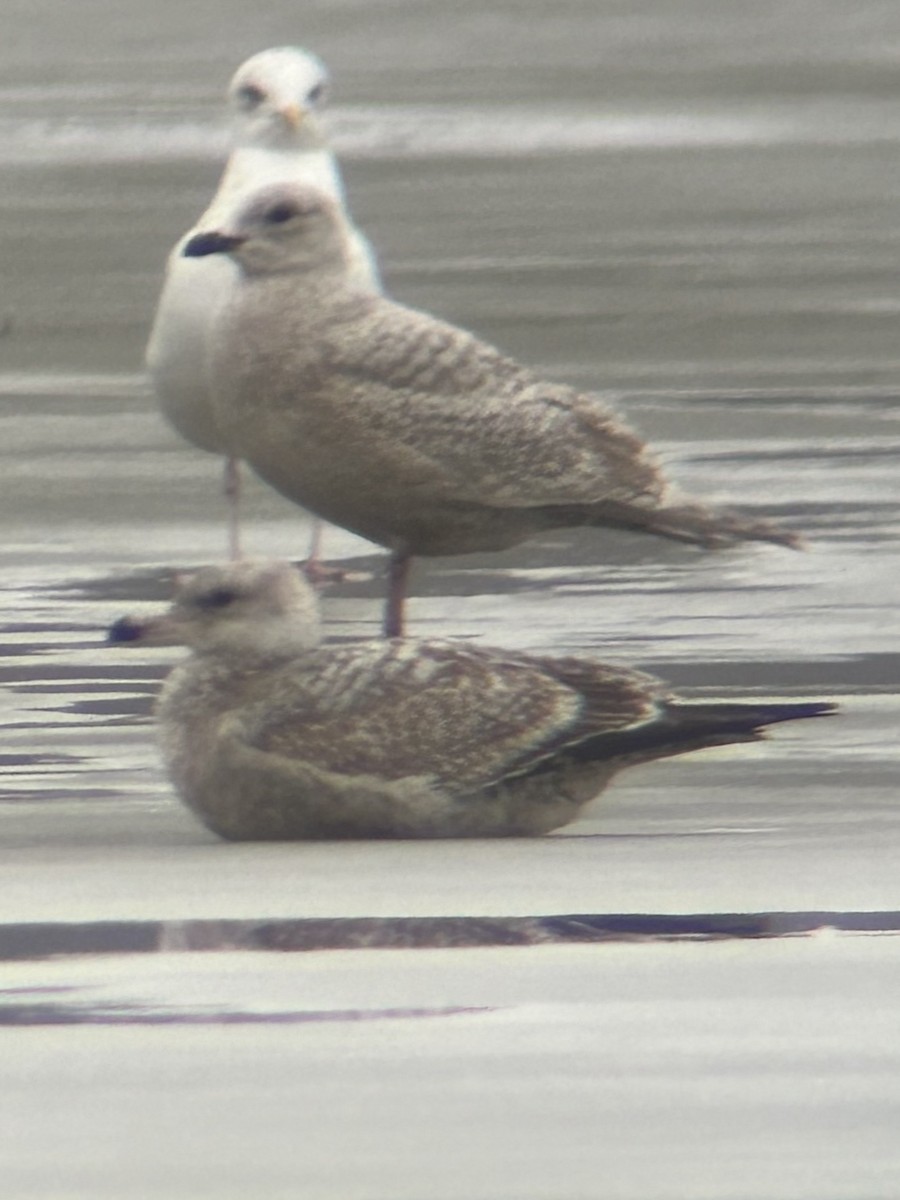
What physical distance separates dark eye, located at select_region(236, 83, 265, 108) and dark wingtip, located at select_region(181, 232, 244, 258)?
2.67 meters

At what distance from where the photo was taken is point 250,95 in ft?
36.7

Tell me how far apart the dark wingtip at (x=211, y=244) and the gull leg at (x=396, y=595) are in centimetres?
83

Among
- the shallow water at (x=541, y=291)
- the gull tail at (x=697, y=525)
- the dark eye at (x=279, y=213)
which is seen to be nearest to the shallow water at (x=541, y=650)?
the shallow water at (x=541, y=291)

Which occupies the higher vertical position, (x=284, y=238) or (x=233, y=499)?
(x=284, y=238)

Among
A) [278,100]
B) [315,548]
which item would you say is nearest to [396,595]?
[315,548]

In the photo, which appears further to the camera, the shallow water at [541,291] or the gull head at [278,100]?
the gull head at [278,100]

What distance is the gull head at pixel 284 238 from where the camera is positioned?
834cm

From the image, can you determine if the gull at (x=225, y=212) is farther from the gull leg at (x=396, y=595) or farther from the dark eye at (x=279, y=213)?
the gull leg at (x=396, y=595)

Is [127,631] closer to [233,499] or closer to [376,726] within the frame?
[376,726]

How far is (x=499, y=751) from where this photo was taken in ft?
21.4

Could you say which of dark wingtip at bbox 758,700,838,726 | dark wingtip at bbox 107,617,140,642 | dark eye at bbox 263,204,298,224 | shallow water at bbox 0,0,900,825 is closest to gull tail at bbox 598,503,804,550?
shallow water at bbox 0,0,900,825

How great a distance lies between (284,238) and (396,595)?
894 mm

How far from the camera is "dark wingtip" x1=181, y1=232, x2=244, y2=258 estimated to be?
27.5ft

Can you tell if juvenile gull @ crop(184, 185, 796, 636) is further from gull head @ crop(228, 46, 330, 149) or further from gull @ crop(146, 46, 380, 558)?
gull head @ crop(228, 46, 330, 149)
